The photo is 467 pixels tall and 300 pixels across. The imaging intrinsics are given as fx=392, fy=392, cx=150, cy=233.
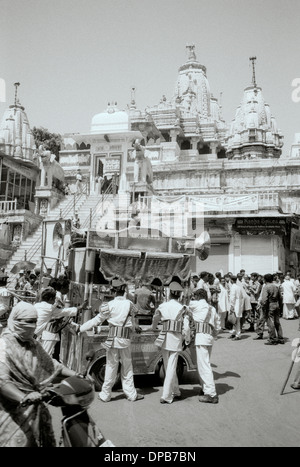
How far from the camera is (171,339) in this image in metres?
6.29

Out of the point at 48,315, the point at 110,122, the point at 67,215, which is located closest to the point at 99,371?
the point at 48,315

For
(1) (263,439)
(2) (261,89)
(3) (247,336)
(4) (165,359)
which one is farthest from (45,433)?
(2) (261,89)

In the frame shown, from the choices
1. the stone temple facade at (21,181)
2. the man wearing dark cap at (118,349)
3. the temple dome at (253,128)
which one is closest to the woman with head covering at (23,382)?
the man wearing dark cap at (118,349)

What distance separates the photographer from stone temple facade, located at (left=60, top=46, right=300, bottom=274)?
21875 mm

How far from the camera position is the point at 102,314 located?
6148 mm

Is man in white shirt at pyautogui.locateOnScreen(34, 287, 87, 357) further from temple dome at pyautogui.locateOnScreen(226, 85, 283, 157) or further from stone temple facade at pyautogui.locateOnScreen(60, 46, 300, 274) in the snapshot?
temple dome at pyautogui.locateOnScreen(226, 85, 283, 157)

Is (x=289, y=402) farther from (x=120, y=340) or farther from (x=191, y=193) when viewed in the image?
(x=191, y=193)

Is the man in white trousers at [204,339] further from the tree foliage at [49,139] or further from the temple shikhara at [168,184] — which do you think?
the tree foliage at [49,139]

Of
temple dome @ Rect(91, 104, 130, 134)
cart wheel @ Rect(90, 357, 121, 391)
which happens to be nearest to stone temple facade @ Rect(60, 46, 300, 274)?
temple dome @ Rect(91, 104, 130, 134)

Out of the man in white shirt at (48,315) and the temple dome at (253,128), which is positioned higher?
the temple dome at (253,128)

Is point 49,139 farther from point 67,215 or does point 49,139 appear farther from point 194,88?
point 67,215

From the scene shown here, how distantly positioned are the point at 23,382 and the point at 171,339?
3420 millimetres

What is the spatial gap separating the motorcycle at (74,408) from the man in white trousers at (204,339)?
3.14m

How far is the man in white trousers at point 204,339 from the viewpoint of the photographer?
608 centimetres
